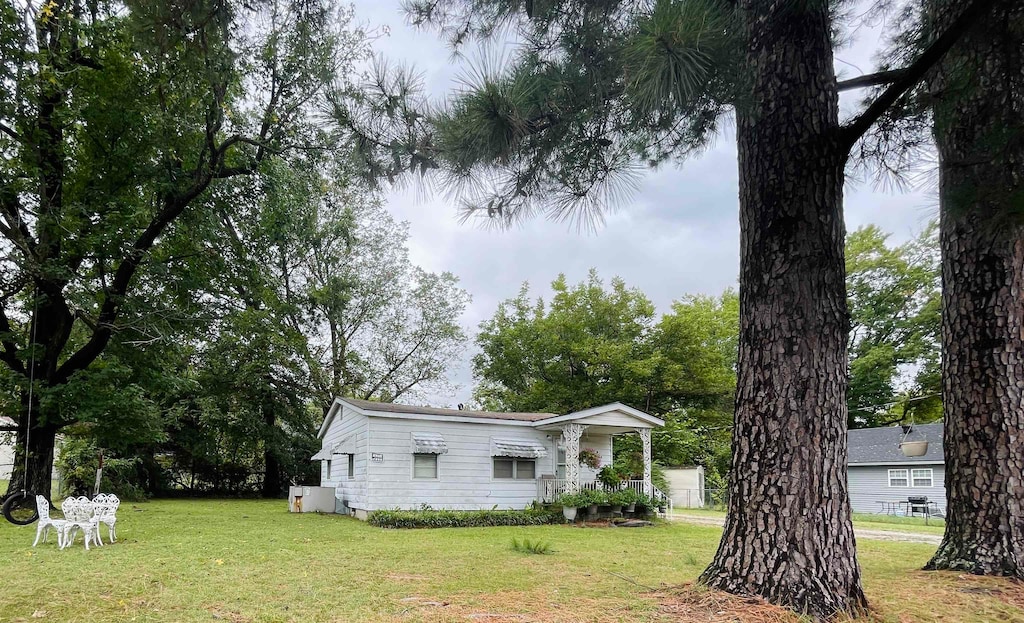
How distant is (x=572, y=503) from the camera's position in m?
13.1

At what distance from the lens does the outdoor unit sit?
14828 millimetres

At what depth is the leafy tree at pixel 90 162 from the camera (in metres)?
10.2

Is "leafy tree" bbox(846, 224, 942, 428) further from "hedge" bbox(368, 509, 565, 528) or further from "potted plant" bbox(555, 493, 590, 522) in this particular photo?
"hedge" bbox(368, 509, 565, 528)

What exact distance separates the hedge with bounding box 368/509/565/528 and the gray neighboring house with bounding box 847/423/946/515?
13334 mm

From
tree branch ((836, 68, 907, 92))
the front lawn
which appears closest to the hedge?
the front lawn

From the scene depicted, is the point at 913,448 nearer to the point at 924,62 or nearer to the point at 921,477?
the point at 924,62

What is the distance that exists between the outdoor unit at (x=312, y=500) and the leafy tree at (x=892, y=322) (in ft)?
65.6

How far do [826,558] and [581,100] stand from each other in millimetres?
3951

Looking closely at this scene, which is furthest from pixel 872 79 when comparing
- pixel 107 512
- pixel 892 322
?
pixel 892 322

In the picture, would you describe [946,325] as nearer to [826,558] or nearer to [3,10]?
[826,558]

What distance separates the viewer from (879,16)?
16.1 feet

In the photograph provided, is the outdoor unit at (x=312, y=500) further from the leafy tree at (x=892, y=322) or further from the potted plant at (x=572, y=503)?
the leafy tree at (x=892, y=322)

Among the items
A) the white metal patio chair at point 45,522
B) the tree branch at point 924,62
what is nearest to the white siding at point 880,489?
the tree branch at point 924,62

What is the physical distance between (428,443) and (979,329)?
10.6 meters
